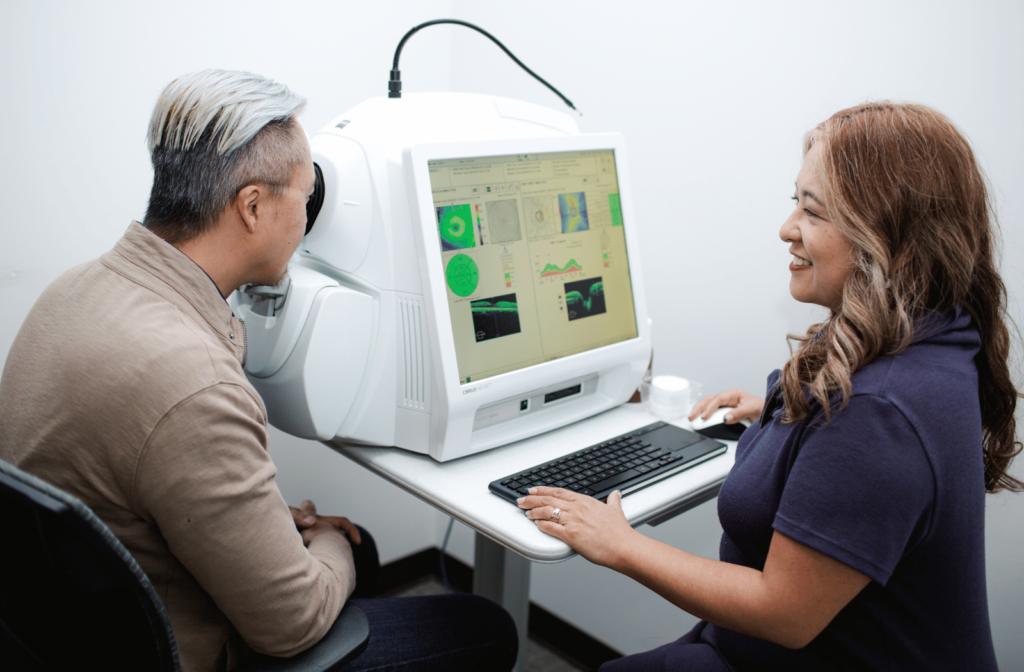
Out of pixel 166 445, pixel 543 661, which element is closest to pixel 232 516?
pixel 166 445

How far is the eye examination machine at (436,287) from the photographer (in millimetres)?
1083

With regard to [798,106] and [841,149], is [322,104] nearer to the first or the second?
[798,106]

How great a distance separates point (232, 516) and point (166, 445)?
104 millimetres

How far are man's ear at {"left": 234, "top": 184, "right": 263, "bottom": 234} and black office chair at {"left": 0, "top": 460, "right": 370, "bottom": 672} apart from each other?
16.6 inches

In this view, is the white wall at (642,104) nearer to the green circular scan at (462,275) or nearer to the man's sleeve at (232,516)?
the green circular scan at (462,275)

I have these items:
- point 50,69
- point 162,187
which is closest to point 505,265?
point 162,187

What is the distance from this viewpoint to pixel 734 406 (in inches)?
55.2

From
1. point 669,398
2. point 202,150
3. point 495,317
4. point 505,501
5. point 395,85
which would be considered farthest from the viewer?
point 669,398

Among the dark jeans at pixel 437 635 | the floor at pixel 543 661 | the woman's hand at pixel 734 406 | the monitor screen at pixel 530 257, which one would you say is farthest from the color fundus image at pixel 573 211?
the floor at pixel 543 661

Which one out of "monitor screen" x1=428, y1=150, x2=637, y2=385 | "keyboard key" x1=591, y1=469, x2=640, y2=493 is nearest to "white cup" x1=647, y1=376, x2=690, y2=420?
"monitor screen" x1=428, y1=150, x2=637, y2=385

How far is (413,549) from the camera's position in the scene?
2.23m

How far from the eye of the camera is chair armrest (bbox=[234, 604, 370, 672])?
2.63 ft

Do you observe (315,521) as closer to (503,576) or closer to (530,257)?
(503,576)

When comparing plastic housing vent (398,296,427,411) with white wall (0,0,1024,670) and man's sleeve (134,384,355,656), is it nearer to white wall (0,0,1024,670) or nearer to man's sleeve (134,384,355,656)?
man's sleeve (134,384,355,656)
